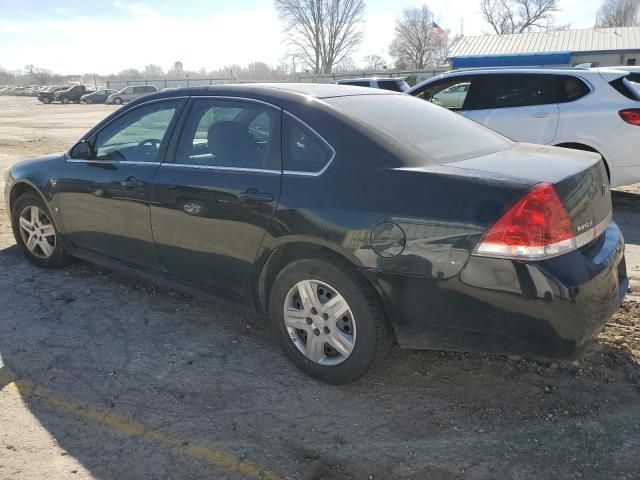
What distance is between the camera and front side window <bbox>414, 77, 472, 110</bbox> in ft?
24.4

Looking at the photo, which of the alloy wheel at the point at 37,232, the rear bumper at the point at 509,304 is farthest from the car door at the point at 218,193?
the alloy wheel at the point at 37,232

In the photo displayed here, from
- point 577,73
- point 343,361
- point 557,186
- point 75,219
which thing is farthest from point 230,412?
point 577,73

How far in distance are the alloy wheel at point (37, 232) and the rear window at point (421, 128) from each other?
2936 millimetres

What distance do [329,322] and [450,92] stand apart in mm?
5709

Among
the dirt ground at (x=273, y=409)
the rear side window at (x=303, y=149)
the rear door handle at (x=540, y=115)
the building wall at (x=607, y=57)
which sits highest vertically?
the building wall at (x=607, y=57)

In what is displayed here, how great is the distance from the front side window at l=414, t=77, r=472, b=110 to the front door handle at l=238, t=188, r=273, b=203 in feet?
16.3

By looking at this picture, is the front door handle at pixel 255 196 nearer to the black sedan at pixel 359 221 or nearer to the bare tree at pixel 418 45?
the black sedan at pixel 359 221

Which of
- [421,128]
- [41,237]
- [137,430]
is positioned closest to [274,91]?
[421,128]

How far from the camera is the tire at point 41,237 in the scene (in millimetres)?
4627

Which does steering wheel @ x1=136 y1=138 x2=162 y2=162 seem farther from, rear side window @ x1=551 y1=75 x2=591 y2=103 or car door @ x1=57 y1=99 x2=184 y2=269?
rear side window @ x1=551 y1=75 x2=591 y2=103

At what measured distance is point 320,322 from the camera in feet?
9.75

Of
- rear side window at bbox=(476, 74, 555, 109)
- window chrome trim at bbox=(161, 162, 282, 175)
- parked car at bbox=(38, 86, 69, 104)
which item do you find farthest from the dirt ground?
parked car at bbox=(38, 86, 69, 104)

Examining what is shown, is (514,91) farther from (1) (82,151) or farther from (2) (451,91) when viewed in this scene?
(1) (82,151)

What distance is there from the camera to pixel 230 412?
2822mm
